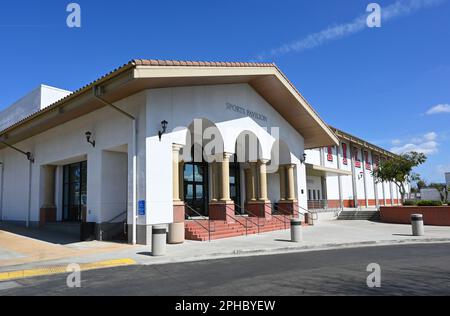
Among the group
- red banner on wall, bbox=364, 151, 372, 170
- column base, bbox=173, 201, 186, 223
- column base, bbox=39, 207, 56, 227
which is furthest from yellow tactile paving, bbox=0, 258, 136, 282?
red banner on wall, bbox=364, 151, 372, 170

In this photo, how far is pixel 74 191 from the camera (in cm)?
1905

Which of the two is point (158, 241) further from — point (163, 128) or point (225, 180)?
point (225, 180)

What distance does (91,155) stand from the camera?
15469 mm

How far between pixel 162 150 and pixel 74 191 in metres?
8.10

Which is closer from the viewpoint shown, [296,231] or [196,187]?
[296,231]

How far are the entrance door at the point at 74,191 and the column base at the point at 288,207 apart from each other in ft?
34.0

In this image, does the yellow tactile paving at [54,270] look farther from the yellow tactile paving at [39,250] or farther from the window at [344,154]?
the window at [344,154]

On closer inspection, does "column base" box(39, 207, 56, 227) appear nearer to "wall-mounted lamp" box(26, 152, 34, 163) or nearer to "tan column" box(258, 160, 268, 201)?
"wall-mounted lamp" box(26, 152, 34, 163)

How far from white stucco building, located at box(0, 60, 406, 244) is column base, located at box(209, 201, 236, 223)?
4 cm

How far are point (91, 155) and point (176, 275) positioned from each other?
9405 mm

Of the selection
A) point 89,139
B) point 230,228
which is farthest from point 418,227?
point 89,139

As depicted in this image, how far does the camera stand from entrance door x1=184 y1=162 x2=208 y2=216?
19163 mm
